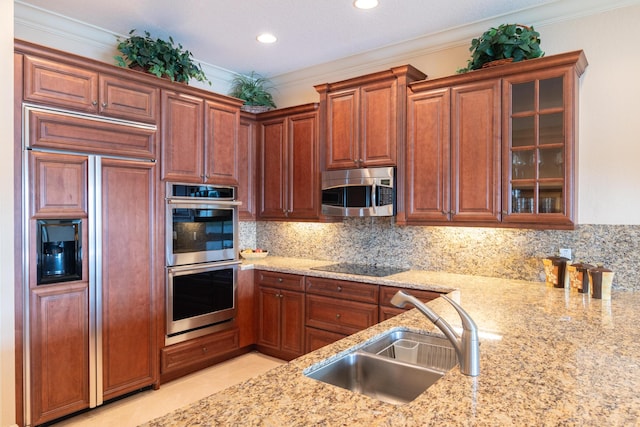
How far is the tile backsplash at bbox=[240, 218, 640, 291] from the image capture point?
282 centimetres

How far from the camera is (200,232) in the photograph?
356cm

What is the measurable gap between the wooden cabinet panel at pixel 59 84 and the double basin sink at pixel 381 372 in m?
2.48

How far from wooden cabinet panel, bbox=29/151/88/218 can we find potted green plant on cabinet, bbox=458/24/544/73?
296cm

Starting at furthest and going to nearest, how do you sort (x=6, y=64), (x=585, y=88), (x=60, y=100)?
1. (x=585, y=88)
2. (x=60, y=100)
3. (x=6, y=64)

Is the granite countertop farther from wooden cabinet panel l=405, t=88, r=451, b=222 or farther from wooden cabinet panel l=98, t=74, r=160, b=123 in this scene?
wooden cabinet panel l=98, t=74, r=160, b=123

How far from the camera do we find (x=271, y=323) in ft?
12.9

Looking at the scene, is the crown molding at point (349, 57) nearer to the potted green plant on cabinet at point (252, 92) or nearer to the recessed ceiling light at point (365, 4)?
the potted green plant on cabinet at point (252, 92)

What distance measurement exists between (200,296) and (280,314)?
76 centimetres

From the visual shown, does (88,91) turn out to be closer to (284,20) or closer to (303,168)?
(284,20)

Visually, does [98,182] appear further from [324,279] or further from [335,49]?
[335,49]

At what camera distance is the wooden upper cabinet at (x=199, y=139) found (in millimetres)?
3373

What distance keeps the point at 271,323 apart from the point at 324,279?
81cm

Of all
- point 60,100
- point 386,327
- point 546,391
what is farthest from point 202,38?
point 546,391

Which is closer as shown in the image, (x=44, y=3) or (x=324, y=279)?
(x=44, y=3)
